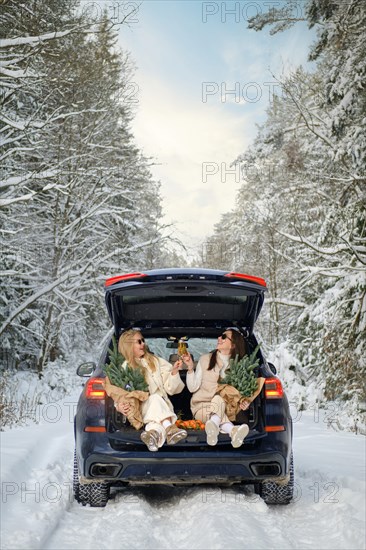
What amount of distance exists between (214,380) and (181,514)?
54.5 inches

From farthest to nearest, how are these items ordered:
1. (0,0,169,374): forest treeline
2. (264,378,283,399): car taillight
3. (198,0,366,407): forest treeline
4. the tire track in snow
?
(0,0,169,374): forest treeline, (198,0,366,407): forest treeline, (264,378,283,399): car taillight, the tire track in snow

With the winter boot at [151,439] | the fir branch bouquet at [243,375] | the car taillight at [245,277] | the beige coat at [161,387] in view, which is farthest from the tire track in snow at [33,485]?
the car taillight at [245,277]

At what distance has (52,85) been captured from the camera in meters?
16.2

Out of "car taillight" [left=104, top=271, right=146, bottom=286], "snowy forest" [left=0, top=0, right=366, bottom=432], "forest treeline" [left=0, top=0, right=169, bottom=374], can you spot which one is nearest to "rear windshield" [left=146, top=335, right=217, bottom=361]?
"car taillight" [left=104, top=271, right=146, bottom=286]

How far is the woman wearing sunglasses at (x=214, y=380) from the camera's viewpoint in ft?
16.5

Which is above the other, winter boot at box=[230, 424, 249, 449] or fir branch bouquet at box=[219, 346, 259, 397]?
fir branch bouquet at box=[219, 346, 259, 397]

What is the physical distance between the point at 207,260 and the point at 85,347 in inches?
1021

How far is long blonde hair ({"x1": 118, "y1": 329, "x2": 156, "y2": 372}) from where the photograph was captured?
539 centimetres

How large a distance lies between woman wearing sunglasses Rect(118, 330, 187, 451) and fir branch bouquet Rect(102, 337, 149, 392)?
3.4 inches

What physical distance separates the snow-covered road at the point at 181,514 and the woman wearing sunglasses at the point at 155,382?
681 millimetres

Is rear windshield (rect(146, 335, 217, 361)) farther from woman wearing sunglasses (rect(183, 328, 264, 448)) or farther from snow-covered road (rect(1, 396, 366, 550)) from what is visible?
snow-covered road (rect(1, 396, 366, 550))

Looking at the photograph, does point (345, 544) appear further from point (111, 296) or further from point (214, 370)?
point (111, 296)

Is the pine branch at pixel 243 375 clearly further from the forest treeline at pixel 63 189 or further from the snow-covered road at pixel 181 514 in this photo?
the forest treeline at pixel 63 189

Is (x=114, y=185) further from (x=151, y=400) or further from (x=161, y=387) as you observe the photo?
(x=151, y=400)
